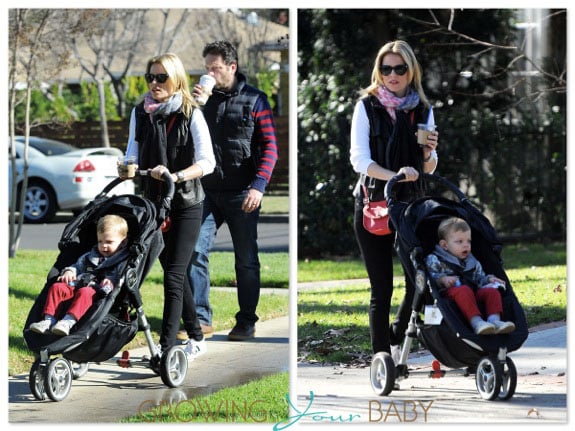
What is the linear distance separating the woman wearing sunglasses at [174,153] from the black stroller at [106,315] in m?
0.13

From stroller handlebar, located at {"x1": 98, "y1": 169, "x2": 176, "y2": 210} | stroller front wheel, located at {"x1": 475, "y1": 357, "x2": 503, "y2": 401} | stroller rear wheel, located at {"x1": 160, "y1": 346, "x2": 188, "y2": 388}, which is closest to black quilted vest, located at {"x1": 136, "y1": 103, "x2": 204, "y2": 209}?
stroller handlebar, located at {"x1": 98, "y1": 169, "x2": 176, "y2": 210}

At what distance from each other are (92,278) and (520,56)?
3.48 metres

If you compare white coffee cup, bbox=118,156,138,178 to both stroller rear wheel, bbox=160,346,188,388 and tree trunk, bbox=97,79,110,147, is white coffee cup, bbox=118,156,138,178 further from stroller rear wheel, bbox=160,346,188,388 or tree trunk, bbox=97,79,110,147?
stroller rear wheel, bbox=160,346,188,388

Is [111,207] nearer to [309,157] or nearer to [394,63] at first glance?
[394,63]

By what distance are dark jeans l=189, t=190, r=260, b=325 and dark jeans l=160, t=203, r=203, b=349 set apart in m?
0.14

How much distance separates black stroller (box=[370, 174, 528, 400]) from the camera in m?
4.88

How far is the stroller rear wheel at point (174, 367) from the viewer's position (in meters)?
5.40

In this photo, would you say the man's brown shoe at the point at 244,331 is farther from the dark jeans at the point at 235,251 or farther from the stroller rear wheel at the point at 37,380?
the stroller rear wheel at the point at 37,380

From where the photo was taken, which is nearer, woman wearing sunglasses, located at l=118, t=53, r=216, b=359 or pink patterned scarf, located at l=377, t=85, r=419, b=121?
pink patterned scarf, located at l=377, t=85, r=419, b=121

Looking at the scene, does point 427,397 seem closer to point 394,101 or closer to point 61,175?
point 394,101

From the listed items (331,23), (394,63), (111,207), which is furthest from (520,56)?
(111,207)

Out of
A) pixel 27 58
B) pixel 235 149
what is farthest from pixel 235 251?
pixel 27 58

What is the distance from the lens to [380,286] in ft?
17.3

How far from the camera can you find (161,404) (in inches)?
212
